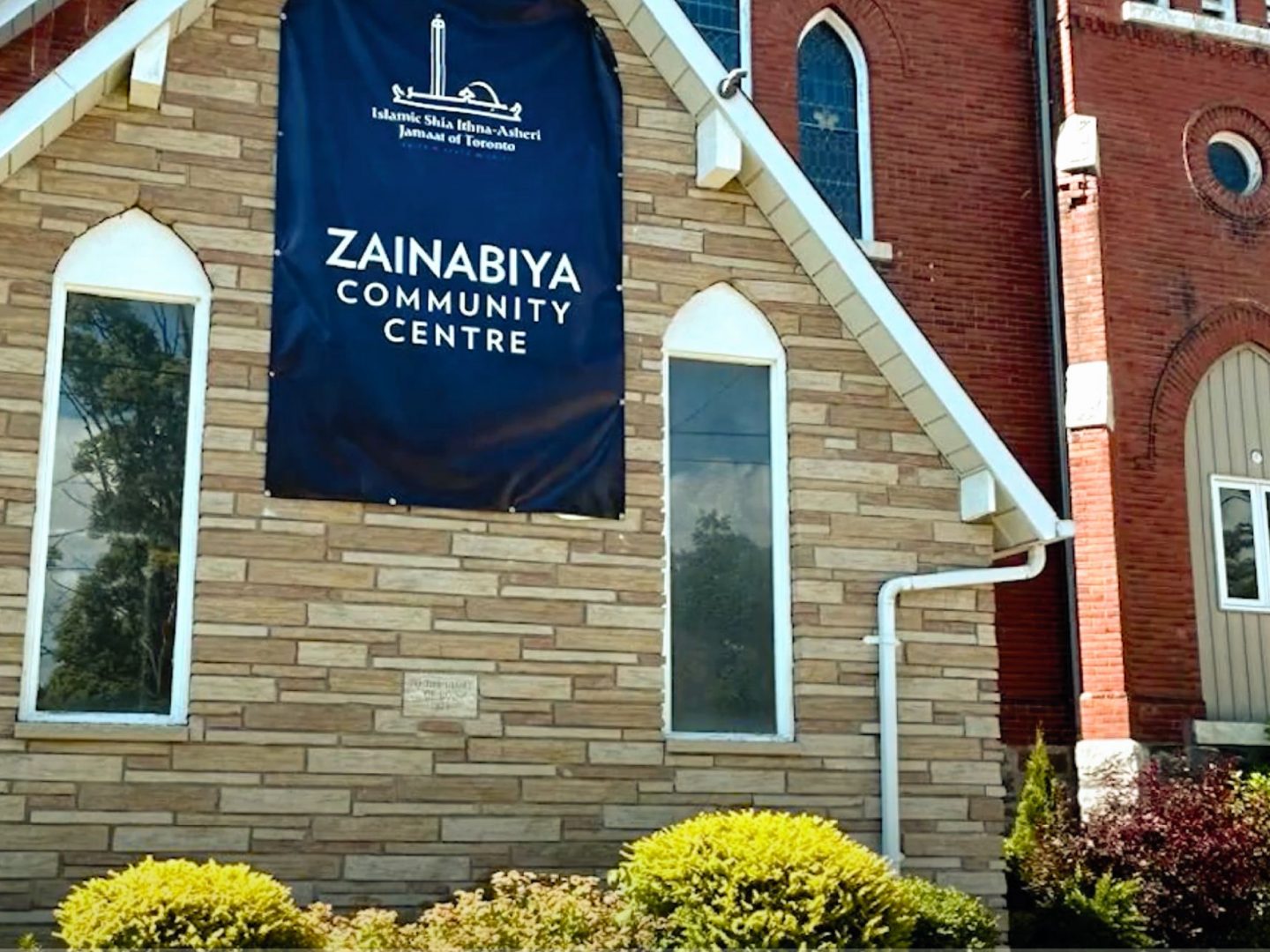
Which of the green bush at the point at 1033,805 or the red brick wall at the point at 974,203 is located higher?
the red brick wall at the point at 974,203

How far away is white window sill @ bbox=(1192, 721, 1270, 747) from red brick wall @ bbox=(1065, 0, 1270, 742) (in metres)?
0.19

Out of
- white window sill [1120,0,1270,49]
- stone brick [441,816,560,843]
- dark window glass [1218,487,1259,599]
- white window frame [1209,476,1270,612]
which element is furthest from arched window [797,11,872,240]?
stone brick [441,816,560,843]

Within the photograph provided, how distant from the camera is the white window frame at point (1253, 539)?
1778 centimetres

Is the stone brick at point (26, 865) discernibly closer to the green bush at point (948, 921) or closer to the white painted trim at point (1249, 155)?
the green bush at point (948, 921)

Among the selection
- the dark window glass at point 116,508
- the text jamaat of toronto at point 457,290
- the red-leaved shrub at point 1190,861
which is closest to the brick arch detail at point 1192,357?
the red-leaved shrub at point 1190,861

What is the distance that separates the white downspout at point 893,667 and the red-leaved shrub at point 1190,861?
3.28 m

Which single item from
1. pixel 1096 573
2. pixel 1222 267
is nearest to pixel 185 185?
pixel 1096 573

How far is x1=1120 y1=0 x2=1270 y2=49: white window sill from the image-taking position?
61.6 ft

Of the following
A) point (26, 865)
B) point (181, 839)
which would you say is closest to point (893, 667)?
point (181, 839)

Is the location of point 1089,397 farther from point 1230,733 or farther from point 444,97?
point 444,97

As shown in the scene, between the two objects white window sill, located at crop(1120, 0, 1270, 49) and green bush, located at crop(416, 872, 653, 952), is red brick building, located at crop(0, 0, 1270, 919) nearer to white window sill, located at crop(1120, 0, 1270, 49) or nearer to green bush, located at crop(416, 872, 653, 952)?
white window sill, located at crop(1120, 0, 1270, 49)

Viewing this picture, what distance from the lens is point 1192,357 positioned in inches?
715

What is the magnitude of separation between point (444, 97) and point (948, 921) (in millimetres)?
6092

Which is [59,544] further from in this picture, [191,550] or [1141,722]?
[1141,722]
